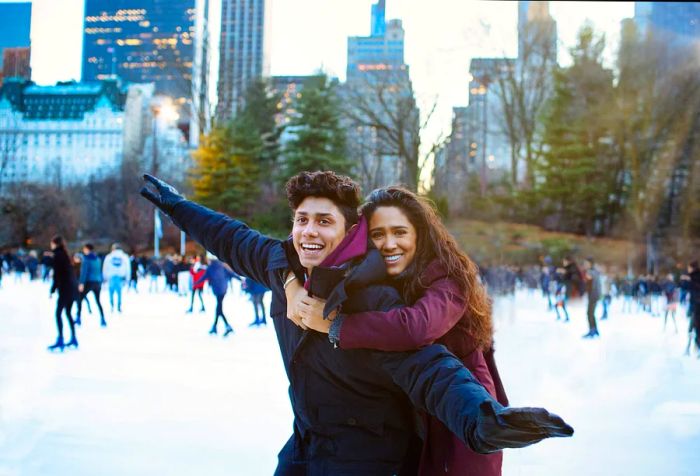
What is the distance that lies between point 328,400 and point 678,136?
16.8m

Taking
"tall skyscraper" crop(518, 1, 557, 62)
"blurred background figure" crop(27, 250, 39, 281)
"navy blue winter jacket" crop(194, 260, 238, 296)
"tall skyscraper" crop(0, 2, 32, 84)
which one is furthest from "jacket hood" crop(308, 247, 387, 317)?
"tall skyscraper" crop(518, 1, 557, 62)

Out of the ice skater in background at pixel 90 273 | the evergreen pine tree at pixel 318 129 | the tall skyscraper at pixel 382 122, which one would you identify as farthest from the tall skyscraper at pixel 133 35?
the evergreen pine tree at pixel 318 129

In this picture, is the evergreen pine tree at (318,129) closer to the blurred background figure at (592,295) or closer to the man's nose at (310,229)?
the blurred background figure at (592,295)

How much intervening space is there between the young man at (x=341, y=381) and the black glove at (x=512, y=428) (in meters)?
0.09

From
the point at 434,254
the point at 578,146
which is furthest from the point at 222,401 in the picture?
the point at 578,146

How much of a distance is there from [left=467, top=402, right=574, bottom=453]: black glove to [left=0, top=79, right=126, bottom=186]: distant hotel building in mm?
4049

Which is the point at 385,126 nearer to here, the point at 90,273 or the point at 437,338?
the point at 90,273

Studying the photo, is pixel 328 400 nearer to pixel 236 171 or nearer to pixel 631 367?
pixel 631 367

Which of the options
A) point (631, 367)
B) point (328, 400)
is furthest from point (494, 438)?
point (631, 367)

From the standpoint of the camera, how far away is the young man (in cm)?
125

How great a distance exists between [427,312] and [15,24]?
3420 millimetres

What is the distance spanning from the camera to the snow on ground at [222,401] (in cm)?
299

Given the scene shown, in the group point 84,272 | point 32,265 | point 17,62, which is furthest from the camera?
point 32,265

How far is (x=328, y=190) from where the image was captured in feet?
4.73
